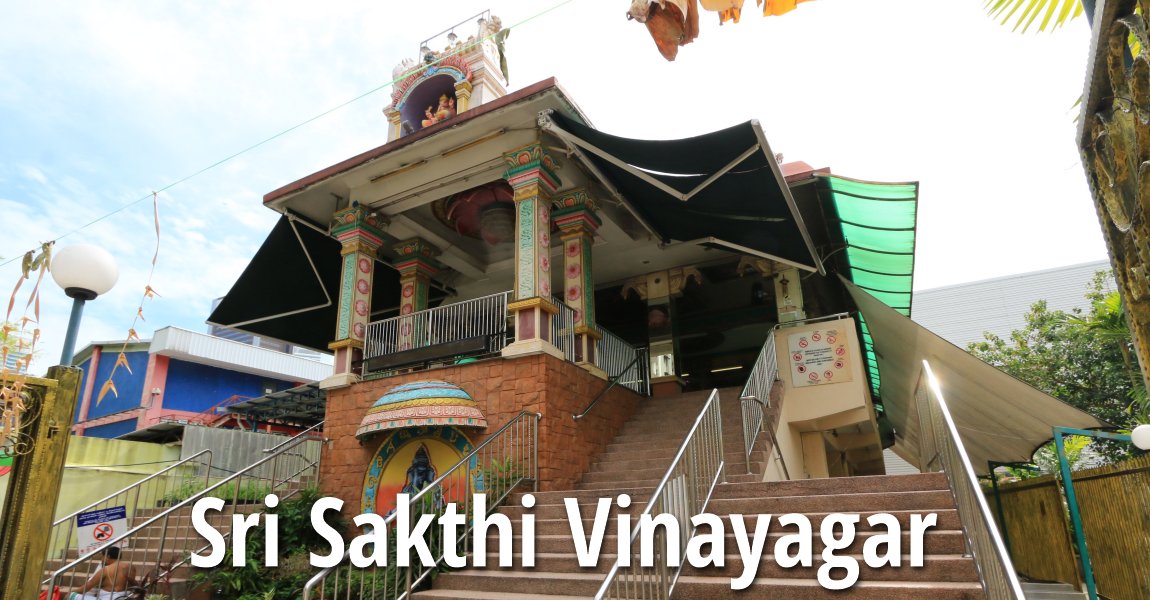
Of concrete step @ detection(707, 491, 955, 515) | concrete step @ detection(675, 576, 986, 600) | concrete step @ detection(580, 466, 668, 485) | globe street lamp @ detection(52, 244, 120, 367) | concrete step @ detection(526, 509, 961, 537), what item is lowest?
concrete step @ detection(675, 576, 986, 600)

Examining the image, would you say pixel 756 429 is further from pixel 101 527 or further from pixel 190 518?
pixel 190 518

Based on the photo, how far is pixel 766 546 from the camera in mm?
5031

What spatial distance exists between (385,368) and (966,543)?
7575 mm

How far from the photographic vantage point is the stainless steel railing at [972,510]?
277 cm

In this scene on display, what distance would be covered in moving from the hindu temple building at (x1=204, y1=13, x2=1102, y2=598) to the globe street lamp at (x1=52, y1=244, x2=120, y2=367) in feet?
12.2

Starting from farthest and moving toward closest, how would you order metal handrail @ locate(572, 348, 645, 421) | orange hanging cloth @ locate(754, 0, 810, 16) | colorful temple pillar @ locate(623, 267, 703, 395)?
1. colorful temple pillar @ locate(623, 267, 703, 395)
2. metal handrail @ locate(572, 348, 645, 421)
3. orange hanging cloth @ locate(754, 0, 810, 16)

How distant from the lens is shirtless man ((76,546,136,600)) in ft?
20.8

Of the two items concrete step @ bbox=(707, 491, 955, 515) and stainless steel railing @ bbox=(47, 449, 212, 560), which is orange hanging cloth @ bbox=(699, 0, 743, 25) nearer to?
concrete step @ bbox=(707, 491, 955, 515)

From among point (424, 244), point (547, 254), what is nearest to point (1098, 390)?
point (547, 254)

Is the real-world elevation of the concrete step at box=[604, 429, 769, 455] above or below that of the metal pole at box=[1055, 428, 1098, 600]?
above

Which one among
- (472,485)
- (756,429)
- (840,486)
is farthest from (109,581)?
(840,486)

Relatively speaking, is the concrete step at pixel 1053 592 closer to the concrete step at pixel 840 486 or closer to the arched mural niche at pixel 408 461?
the concrete step at pixel 840 486

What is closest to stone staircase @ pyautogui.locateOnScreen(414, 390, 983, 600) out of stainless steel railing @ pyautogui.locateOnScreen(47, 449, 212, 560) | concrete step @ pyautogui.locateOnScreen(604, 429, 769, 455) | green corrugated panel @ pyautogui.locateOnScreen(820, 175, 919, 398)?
concrete step @ pyautogui.locateOnScreen(604, 429, 769, 455)

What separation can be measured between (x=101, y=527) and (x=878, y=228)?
11666mm
